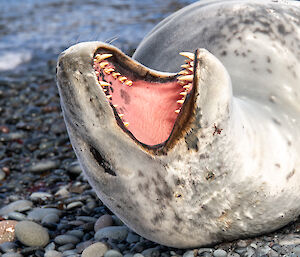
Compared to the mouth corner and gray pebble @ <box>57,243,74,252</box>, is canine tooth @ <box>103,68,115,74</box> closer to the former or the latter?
the mouth corner

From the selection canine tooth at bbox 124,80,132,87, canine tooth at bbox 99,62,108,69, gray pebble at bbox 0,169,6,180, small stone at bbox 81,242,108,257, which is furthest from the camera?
gray pebble at bbox 0,169,6,180

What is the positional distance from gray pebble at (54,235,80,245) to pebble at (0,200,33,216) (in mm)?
499

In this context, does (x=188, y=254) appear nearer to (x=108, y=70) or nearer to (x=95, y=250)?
(x=95, y=250)

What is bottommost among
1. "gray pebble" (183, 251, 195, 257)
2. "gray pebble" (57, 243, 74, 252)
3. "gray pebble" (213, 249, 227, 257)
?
"gray pebble" (57, 243, 74, 252)

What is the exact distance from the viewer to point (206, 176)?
5.86 feet

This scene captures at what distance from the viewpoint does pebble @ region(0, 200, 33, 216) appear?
297cm

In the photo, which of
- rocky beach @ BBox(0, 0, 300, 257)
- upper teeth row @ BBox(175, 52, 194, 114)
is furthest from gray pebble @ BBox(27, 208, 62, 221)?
upper teeth row @ BBox(175, 52, 194, 114)

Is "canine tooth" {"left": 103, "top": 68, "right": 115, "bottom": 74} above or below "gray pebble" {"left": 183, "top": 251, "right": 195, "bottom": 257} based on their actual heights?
above

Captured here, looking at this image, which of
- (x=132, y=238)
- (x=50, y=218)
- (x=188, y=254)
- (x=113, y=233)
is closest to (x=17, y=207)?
(x=50, y=218)

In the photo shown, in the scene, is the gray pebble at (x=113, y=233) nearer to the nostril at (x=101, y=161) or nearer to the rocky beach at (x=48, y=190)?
the rocky beach at (x=48, y=190)

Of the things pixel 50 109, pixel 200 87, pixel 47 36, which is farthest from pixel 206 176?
pixel 47 36

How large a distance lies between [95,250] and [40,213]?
2.33ft

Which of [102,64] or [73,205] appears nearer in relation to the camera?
[102,64]

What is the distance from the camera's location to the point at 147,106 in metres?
1.89
